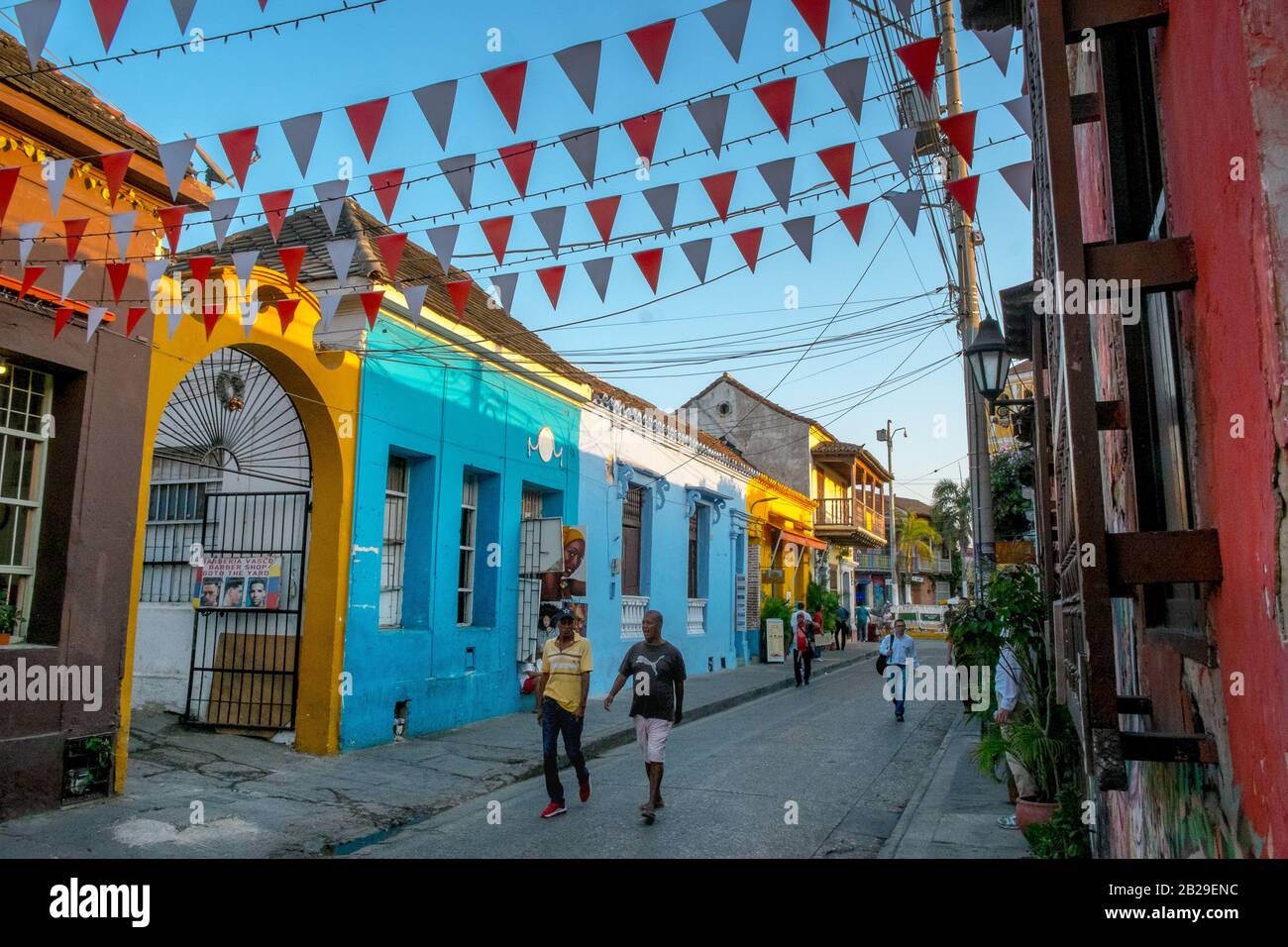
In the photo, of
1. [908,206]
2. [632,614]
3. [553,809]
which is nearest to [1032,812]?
[553,809]

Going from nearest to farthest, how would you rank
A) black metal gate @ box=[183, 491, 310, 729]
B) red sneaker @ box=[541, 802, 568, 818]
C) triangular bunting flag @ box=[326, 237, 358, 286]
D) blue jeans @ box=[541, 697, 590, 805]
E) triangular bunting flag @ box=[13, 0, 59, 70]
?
triangular bunting flag @ box=[13, 0, 59, 70] < triangular bunting flag @ box=[326, 237, 358, 286] < red sneaker @ box=[541, 802, 568, 818] < blue jeans @ box=[541, 697, 590, 805] < black metal gate @ box=[183, 491, 310, 729]

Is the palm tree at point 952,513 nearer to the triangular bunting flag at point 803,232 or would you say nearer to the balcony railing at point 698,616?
the balcony railing at point 698,616

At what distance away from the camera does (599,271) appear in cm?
608

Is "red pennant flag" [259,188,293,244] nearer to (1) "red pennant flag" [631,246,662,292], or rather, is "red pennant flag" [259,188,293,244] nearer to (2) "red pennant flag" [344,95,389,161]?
(2) "red pennant flag" [344,95,389,161]

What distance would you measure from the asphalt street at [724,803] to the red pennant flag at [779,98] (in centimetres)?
471

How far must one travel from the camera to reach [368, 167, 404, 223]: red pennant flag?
529cm

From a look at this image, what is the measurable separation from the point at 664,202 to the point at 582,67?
4.05 feet

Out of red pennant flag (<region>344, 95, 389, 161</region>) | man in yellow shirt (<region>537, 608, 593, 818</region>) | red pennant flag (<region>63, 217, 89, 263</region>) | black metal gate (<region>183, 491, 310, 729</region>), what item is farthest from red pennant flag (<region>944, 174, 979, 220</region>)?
black metal gate (<region>183, 491, 310, 729</region>)

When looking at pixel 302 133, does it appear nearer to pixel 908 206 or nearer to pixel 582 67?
pixel 582 67

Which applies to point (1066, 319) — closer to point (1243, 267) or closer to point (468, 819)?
point (1243, 267)

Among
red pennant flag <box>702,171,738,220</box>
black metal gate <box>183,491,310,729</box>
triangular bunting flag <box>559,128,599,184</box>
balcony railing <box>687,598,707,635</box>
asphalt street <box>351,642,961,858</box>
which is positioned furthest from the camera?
balcony railing <box>687,598,707,635</box>

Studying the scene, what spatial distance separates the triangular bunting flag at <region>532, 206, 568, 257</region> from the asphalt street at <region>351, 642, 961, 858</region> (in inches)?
162
